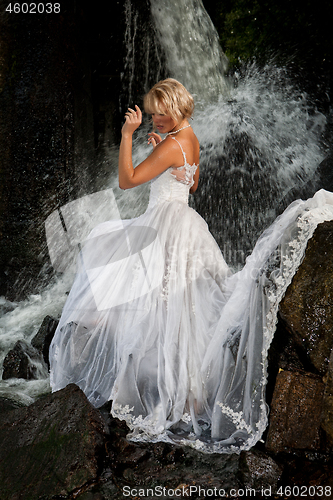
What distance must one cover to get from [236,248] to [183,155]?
135 inches

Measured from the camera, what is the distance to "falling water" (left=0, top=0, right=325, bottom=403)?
6016mm

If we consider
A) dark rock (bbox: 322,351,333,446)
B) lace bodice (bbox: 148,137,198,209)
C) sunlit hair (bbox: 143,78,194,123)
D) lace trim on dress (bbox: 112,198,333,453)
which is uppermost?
sunlit hair (bbox: 143,78,194,123)

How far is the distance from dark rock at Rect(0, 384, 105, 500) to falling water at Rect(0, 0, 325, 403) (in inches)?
127

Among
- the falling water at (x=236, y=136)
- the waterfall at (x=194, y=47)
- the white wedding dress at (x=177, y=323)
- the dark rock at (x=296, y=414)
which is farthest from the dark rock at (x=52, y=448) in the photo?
the waterfall at (x=194, y=47)

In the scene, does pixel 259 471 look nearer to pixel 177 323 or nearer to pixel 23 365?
pixel 177 323

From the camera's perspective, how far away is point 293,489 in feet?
6.86

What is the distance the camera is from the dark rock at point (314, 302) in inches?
93.7

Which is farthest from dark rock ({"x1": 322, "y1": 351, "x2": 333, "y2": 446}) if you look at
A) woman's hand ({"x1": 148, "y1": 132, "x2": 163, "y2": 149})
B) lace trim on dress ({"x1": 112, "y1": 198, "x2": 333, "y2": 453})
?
woman's hand ({"x1": 148, "y1": 132, "x2": 163, "y2": 149})

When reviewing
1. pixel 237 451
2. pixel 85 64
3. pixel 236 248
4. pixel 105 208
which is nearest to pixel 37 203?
pixel 105 208

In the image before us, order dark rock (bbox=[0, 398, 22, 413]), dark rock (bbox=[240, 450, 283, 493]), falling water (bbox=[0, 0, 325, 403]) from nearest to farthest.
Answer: dark rock (bbox=[240, 450, 283, 493]), dark rock (bbox=[0, 398, 22, 413]), falling water (bbox=[0, 0, 325, 403])

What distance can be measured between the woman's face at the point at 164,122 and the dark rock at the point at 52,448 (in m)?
1.99

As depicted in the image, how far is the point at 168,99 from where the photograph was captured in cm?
302

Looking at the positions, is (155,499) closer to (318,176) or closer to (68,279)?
(68,279)

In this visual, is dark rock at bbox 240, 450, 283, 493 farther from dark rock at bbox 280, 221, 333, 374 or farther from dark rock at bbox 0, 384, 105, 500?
dark rock at bbox 0, 384, 105, 500
